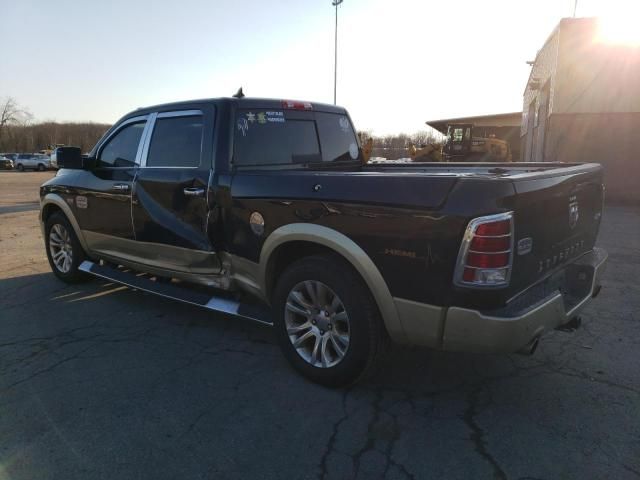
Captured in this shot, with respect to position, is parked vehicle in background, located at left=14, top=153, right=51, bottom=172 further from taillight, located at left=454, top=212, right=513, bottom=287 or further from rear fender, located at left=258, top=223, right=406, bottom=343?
taillight, located at left=454, top=212, right=513, bottom=287

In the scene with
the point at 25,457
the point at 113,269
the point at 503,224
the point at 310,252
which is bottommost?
the point at 25,457

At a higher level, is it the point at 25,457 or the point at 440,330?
the point at 440,330

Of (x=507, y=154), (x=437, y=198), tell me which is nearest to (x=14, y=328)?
(x=437, y=198)

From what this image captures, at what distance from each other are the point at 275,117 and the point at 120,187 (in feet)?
5.63

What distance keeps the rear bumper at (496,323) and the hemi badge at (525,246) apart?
251 millimetres

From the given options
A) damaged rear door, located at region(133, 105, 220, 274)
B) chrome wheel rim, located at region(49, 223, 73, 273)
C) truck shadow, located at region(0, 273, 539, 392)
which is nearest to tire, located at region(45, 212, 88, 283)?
chrome wheel rim, located at region(49, 223, 73, 273)

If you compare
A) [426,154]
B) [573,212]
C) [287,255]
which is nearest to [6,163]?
[426,154]

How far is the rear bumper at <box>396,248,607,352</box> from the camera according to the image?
8.45 feet

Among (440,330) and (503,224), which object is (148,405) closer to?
(440,330)

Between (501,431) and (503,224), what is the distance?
4.09 ft

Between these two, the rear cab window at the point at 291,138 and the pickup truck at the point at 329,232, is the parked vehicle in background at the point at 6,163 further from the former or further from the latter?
the rear cab window at the point at 291,138

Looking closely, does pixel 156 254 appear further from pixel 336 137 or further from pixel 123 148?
pixel 336 137

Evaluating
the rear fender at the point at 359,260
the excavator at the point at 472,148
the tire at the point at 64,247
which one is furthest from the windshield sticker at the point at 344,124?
the excavator at the point at 472,148

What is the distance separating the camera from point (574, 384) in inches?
134
